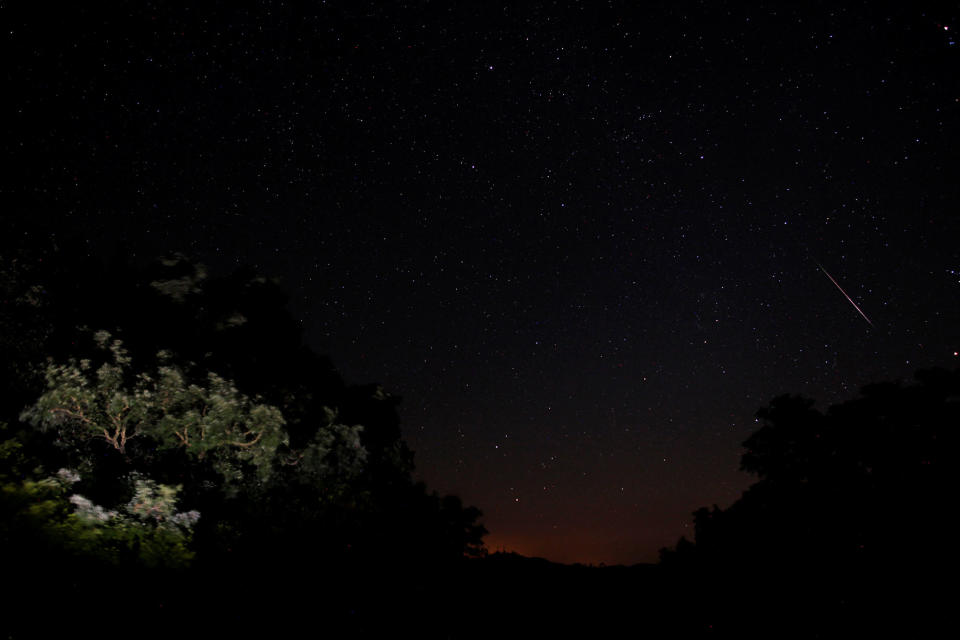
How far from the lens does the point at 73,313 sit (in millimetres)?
10703

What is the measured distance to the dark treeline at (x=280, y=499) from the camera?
7.80 m

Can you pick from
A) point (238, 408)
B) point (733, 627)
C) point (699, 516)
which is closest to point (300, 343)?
point (238, 408)

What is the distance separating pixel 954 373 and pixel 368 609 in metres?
15.8

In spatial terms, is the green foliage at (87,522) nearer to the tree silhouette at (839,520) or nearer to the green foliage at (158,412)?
the green foliage at (158,412)

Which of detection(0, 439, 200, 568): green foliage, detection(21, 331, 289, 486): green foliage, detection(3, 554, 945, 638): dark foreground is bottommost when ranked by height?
detection(3, 554, 945, 638): dark foreground

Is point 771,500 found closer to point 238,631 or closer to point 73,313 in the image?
point 238,631

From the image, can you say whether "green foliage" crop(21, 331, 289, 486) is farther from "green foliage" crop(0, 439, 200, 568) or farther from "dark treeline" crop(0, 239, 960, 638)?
"green foliage" crop(0, 439, 200, 568)

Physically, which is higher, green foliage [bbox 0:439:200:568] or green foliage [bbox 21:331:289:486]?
green foliage [bbox 21:331:289:486]

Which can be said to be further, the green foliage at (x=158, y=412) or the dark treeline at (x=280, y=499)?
the green foliage at (x=158, y=412)

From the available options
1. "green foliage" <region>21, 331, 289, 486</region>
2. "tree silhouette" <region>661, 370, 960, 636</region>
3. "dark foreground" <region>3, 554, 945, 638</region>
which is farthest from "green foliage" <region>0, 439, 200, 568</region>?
"tree silhouette" <region>661, 370, 960, 636</region>

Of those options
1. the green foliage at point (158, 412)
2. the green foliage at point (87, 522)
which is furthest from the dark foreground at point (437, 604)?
the green foliage at point (158, 412)

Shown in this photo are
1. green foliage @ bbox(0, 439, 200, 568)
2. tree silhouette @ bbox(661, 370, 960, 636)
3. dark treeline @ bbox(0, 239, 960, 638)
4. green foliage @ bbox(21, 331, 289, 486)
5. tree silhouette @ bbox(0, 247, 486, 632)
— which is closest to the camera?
green foliage @ bbox(0, 439, 200, 568)

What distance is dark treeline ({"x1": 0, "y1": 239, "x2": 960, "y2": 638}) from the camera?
780cm

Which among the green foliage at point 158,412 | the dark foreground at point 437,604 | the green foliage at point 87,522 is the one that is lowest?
the dark foreground at point 437,604
